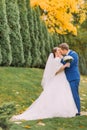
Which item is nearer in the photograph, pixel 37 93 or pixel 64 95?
pixel 64 95

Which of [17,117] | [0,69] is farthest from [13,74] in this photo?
[17,117]

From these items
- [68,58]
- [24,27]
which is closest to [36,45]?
[24,27]

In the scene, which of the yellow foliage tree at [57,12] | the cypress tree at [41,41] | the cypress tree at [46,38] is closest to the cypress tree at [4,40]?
the yellow foliage tree at [57,12]

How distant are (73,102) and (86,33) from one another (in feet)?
52.7

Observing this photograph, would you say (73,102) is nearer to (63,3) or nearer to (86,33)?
(63,3)

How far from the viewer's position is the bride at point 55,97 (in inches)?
446

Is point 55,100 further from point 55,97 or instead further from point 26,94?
point 26,94

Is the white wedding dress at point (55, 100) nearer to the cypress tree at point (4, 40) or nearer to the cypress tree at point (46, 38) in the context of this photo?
the cypress tree at point (4, 40)

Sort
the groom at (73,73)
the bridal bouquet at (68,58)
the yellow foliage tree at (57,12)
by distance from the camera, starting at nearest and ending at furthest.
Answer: the bridal bouquet at (68,58) < the groom at (73,73) < the yellow foliage tree at (57,12)

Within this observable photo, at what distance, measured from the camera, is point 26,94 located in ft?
47.2

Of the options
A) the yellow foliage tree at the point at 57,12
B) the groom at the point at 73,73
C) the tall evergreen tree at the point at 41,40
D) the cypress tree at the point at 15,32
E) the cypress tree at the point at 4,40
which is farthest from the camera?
the tall evergreen tree at the point at 41,40

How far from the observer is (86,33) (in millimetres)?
27422

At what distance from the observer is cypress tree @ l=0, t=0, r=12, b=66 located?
18.0 m

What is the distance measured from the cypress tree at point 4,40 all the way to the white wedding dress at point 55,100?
6.46m
